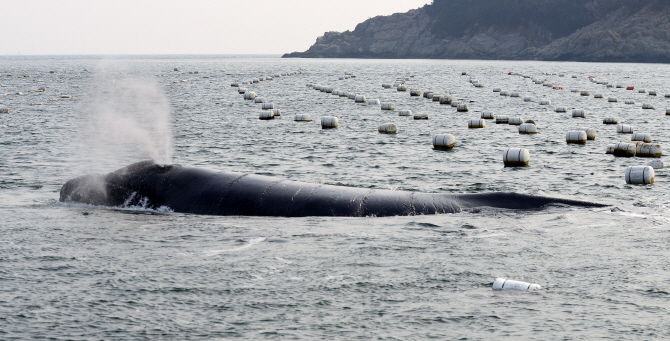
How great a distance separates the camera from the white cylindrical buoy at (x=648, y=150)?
38219 millimetres

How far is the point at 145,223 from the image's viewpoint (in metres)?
22.0

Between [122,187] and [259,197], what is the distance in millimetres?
5467

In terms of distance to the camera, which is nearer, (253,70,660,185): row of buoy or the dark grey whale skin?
the dark grey whale skin

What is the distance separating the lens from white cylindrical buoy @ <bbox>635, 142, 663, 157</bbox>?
1505 inches

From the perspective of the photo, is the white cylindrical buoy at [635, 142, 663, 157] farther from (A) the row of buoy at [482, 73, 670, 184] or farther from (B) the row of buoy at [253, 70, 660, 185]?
(B) the row of buoy at [253, 70, 660, 185]

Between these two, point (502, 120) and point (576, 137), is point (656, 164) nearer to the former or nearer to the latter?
point (576, 137)

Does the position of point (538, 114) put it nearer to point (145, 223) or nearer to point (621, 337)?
point (145, 223)

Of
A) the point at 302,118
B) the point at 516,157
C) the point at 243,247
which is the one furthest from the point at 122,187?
the point at 302,118

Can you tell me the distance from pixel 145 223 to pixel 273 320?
31.8 feet

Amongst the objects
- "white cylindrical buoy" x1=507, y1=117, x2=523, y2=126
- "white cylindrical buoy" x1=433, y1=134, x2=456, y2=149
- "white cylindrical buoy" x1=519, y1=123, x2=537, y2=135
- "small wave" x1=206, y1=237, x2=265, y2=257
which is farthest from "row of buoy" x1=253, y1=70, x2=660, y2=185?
"small wave" x1=206, y1=237, x2=265, y2=257

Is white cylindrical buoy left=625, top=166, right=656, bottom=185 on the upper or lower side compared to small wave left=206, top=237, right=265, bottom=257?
upper

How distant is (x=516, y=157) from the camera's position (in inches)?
1410

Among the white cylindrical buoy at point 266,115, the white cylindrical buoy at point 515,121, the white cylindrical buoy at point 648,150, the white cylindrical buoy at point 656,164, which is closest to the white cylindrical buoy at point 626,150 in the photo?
the white cylindrical buoy at point 648,150

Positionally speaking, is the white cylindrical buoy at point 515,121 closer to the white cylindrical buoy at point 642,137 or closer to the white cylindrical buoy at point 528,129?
the white cylindrical buoy at point 528,129
